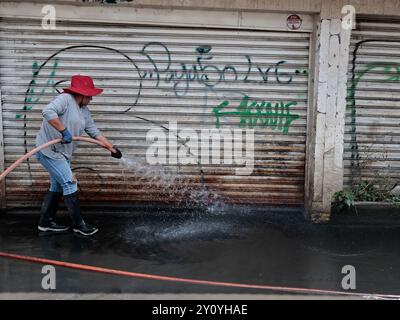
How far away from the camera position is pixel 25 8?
20.1 ft

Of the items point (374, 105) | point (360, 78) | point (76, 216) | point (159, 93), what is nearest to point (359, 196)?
point (374, 105)

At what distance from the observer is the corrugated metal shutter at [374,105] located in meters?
6.45

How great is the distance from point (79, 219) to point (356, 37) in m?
4.38

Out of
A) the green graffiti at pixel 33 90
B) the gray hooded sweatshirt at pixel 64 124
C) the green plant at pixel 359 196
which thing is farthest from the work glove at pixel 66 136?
the green plant at pixel 359 196

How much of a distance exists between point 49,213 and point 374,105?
4.61m

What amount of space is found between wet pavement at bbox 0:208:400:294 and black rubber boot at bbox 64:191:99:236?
11cm

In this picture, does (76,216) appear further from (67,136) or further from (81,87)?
(81,87)

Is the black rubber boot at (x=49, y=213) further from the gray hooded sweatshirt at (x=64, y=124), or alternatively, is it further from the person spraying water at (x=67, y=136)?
the gray hooded sweatshirt at (x=64, y=124)

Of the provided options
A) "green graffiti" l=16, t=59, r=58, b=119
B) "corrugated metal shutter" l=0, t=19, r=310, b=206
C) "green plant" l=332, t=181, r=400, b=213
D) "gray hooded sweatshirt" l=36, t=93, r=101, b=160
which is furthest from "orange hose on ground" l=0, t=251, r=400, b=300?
"green graffiti" l=16, t=59, r=58, b=119

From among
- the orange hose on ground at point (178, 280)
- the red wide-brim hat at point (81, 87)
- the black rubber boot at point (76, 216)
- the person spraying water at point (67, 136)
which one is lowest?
the orange hose on ground at point (178, 280)

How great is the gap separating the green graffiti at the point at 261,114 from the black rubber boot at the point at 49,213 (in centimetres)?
240

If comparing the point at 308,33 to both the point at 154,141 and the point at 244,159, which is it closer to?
the point at 244,159

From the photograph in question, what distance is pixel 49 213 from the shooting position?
232 inches

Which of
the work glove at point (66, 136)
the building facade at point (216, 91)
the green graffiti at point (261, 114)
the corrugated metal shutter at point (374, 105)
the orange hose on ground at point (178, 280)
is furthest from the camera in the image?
the green graffiti at point (261, 114)
